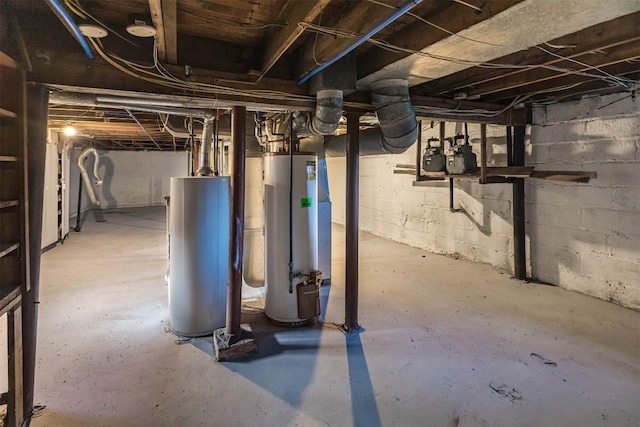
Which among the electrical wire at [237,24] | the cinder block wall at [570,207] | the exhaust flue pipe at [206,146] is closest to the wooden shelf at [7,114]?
the electrical wire at [237,24]

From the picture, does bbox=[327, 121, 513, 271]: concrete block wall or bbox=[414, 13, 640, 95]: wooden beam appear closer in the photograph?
bbox=[414, 13, 640, 95]: wooden beam

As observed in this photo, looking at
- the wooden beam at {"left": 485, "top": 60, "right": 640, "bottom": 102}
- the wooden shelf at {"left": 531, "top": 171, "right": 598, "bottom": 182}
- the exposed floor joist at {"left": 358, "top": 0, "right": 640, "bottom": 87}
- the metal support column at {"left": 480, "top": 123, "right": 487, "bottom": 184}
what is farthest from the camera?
the metal support column at {"left": 480, "top": 123, "right": 487, "bottom": 184}

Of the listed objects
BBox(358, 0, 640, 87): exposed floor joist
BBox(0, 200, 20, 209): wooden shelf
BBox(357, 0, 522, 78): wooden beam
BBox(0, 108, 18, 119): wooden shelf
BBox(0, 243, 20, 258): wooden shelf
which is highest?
BBox(357, 0, 522, 78): wooden beam

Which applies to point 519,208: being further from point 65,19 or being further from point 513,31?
point 65,19

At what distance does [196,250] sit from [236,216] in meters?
0.48

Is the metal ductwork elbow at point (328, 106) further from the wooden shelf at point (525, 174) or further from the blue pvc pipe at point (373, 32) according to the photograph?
the wooden shelf at point (525, 174)

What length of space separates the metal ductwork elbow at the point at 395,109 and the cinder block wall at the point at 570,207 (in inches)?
76.1

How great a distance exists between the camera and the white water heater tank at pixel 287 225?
2682 mm

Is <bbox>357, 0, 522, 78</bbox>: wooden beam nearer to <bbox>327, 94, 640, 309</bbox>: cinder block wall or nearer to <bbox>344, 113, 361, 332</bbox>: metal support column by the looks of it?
<bbox>344, 113, 361, 332</bbox>: metal support column

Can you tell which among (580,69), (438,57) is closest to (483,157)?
(580,69)

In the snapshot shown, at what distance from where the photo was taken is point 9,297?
1.50 m

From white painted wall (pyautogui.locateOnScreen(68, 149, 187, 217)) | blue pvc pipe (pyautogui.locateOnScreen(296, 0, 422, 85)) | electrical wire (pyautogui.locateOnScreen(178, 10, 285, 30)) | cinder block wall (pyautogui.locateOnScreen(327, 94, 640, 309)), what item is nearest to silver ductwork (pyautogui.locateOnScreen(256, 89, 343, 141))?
blue pvc pipe (pyautogui.locateOnScreen(296, 0, 422, 85))

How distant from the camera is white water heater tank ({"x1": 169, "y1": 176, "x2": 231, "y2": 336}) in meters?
2.51

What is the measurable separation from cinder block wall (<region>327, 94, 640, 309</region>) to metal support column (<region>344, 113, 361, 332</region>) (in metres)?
2.23
